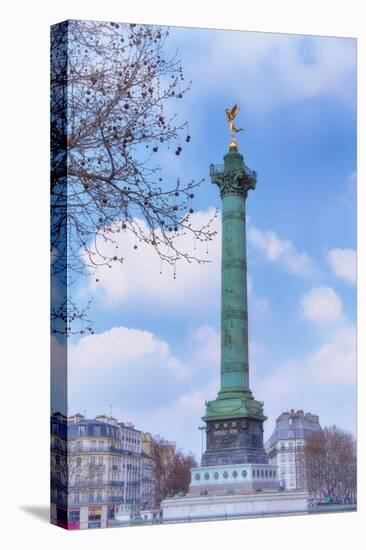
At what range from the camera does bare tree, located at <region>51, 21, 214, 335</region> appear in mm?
20625

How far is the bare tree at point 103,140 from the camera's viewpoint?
20625 millimetres

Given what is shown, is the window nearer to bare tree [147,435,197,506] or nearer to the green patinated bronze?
bare tree [147,435,197,506]

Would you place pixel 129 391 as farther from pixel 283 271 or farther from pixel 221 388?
pixel 283 271

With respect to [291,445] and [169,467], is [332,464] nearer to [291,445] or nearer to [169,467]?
[291,445]

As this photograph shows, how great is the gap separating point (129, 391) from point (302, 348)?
2.90m

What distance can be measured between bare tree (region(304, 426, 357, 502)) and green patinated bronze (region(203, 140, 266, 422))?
105cm

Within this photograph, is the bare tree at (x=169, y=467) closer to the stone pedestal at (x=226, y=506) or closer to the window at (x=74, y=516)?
the stone pedestal at (x=226, y=506)

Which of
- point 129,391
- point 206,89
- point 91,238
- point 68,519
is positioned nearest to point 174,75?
point 206,89

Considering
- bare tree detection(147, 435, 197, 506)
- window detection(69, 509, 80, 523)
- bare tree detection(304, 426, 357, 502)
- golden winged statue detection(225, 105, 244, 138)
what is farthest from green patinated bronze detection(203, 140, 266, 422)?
window detection(69, 509, 80, 523)

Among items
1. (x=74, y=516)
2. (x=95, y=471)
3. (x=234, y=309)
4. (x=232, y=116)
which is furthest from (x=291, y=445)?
(x=232, y=116)

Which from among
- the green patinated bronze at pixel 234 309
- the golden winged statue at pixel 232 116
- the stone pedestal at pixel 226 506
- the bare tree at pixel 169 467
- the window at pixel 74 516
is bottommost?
the window at pixel 74 516

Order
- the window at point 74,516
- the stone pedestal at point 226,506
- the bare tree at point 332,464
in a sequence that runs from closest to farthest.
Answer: the window at point 74,516 < the stone pedestal at point 226,506 < the bare tree at point 332,464

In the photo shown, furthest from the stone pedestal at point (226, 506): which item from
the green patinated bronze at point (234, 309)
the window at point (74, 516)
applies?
the window at point (74, 516)

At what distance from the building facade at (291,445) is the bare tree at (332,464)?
0.13 meters
